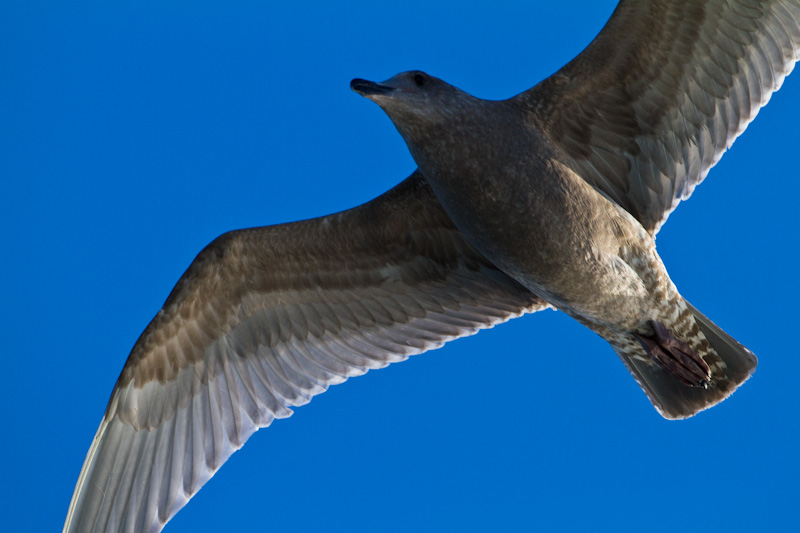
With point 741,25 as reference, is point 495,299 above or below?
below

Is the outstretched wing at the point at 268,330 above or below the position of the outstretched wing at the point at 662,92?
below

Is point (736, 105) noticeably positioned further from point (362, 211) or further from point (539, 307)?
point (362, 211)

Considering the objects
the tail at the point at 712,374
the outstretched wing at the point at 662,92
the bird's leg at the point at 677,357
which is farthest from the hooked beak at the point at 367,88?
the tail at the point at 712,374

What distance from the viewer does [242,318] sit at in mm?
5633

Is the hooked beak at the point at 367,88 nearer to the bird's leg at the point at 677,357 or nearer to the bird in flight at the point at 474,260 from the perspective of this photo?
the bird in flight at the point at 474,260

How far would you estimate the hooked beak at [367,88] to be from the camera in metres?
4.48

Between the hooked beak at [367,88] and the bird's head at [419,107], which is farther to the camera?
the bird's head at [419,107]

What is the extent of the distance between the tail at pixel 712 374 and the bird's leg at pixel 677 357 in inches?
4.8

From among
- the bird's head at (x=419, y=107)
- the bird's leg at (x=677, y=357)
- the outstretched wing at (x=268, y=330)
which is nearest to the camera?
the bird's head at (x=419, y=107)

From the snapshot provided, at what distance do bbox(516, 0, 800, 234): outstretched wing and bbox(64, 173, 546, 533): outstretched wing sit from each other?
828 millimetres

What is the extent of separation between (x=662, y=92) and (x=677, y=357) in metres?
1.35

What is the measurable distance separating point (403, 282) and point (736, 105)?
2.00 metres

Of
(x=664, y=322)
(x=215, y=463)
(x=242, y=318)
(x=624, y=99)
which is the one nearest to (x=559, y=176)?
(x=624, y=99)

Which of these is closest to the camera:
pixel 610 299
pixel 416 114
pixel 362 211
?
pixel 416 114
